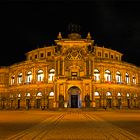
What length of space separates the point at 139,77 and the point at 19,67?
41.4 m

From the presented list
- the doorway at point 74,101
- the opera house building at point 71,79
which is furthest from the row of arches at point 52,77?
the doorway at point 74,101

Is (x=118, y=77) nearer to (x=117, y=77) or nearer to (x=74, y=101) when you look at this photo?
(x=117, y=77)

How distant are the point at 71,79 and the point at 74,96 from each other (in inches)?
248

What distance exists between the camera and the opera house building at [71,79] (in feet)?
265

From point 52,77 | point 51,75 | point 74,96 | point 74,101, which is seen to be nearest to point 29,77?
point 51,75

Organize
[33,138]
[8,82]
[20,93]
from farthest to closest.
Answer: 1. [8,82]
2. [20,93]
3. [33,138]

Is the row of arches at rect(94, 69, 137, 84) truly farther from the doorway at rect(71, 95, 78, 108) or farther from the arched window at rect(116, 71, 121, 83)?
the doorway at rect(71, 95, 78, 108)

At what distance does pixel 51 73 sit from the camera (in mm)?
89438

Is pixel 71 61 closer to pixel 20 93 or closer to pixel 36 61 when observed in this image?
pixel 36 61

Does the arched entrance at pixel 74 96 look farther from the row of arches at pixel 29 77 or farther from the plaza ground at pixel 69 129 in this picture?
the plaza ground at pixel 69 129

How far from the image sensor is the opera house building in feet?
265

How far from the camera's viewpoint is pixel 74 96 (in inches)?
3322

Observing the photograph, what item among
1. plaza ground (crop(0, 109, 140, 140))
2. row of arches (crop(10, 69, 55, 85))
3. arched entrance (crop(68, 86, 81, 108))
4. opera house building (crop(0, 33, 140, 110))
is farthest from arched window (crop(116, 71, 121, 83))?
plaza ground (crop(0, 109, 140, 140))

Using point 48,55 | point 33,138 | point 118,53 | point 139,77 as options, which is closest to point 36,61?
point 48,55
